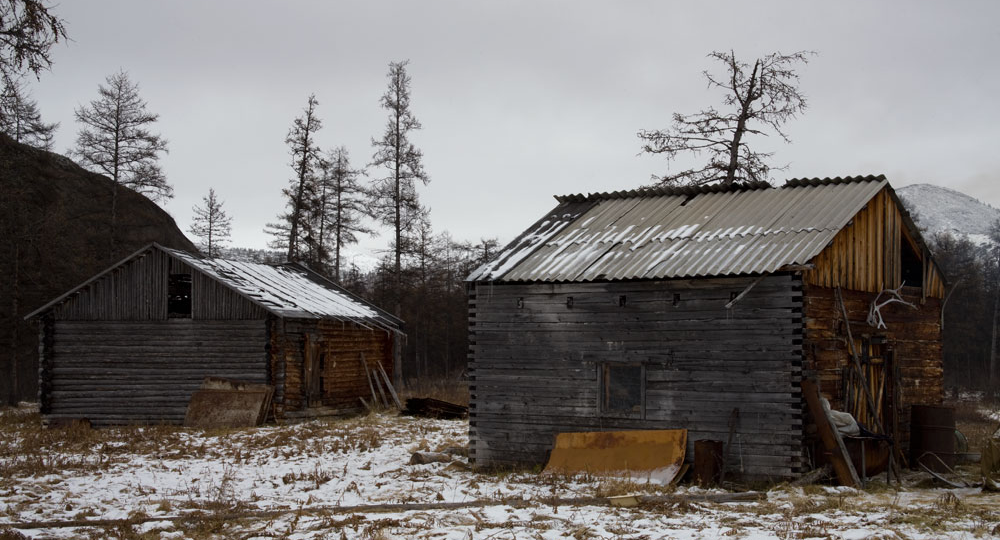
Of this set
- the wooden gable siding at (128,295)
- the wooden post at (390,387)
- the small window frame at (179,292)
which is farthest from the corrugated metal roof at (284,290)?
the wooden post at (390,387)

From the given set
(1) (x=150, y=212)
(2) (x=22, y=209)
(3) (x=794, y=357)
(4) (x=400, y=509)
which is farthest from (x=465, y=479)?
(1) (x=150, y=212)

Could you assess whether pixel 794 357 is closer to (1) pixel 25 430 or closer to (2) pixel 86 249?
(1) pixel 25 430

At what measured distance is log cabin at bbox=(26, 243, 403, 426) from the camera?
24391 millimetres

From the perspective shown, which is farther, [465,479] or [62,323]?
[62,323]

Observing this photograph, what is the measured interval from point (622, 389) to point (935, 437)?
5620 mm

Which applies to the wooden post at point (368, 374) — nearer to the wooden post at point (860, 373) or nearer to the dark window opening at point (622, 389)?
the dark window opening at point (622, 389)

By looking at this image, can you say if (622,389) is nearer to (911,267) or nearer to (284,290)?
(911,267)

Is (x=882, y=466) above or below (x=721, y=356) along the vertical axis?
below

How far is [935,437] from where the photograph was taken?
619 inches

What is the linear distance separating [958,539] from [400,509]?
257 inches

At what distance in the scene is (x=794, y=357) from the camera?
13797 mm

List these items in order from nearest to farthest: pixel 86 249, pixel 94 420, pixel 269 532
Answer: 1. pixel 269 532
2. pixel 94 420
3. pixel 86 249

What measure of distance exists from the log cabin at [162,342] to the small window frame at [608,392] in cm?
1125

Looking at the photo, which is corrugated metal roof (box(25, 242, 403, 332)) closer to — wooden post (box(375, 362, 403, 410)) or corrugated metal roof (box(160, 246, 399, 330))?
corrugated metal roof (box(160, 246, 399, 330))
